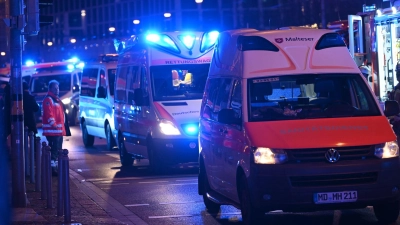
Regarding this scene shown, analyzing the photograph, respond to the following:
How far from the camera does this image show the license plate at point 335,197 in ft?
31.4

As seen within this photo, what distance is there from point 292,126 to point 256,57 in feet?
4.03

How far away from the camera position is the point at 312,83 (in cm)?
1094

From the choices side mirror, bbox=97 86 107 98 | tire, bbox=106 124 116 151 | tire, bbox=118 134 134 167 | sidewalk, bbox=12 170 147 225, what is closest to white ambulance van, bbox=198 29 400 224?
sidewalk, bbox=12 170 147 225

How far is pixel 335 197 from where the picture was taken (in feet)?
31.6

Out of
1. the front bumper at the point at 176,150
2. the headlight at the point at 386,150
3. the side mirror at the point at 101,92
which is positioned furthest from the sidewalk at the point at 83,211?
the side mirror at the point at 101,92

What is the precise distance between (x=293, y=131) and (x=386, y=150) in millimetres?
1030

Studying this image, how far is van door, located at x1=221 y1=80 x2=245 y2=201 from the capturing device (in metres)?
10.3

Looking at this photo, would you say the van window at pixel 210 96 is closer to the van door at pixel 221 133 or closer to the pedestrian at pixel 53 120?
the van door at pixel 221 133

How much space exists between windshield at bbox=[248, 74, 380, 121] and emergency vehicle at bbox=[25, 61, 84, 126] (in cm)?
2579

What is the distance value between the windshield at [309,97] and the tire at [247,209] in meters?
0.80

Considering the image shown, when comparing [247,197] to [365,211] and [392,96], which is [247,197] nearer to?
[365,211]

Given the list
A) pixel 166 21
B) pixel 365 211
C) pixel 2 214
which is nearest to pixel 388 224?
pixel 365 211

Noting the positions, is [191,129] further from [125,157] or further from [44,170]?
[44,170]

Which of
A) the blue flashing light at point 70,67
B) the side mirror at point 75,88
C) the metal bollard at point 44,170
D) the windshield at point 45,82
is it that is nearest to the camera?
the metal bollard at point 44,170
